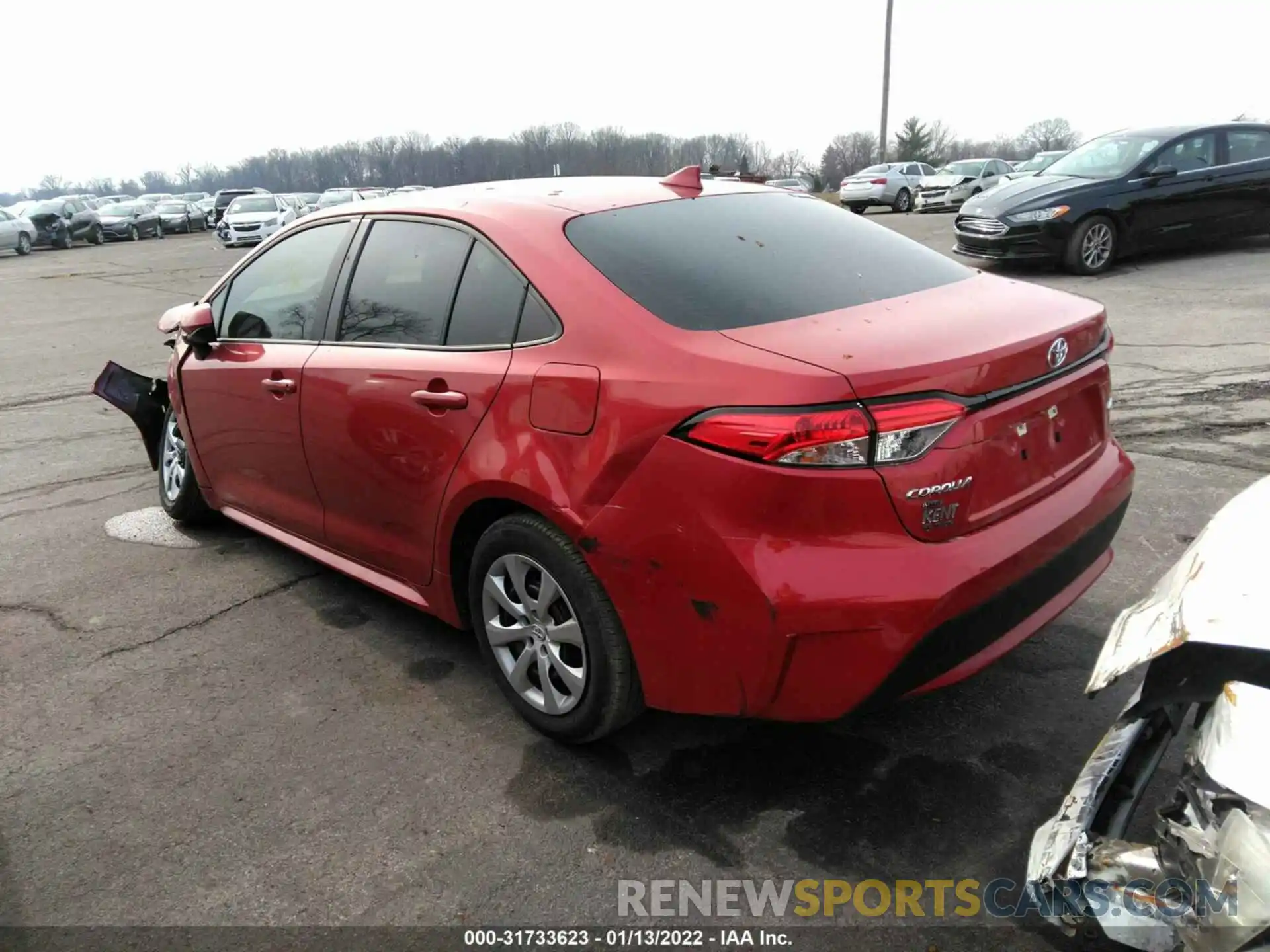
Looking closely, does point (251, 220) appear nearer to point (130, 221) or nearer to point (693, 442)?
point (130, 221)

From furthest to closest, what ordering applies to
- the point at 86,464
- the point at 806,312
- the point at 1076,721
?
the point at 86,464 < the point at 1076,721 < the point at 806,312

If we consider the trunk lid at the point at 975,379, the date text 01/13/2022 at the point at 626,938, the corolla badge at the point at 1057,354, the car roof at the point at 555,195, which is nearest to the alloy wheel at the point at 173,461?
the car roof at the point at 555,195

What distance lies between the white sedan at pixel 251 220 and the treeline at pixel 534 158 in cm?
768

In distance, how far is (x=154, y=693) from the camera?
338cm

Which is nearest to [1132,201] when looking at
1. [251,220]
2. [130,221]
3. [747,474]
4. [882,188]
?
[747,474]

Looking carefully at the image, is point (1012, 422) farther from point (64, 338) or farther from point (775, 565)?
point (64, 338)

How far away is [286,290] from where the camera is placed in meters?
3.91

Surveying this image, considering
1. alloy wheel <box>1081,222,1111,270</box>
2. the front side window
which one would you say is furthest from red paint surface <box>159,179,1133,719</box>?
the front side window

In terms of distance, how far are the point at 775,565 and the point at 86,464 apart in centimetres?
570

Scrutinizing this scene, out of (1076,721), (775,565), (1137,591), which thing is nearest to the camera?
(775,565)

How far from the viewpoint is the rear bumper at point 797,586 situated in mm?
2219

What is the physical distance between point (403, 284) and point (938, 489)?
2.01m

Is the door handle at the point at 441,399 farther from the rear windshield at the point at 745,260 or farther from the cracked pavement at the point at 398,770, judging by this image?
the cracked pavement at the point at 398,770

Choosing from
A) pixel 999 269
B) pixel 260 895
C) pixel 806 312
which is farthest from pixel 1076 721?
pixel 999 269
